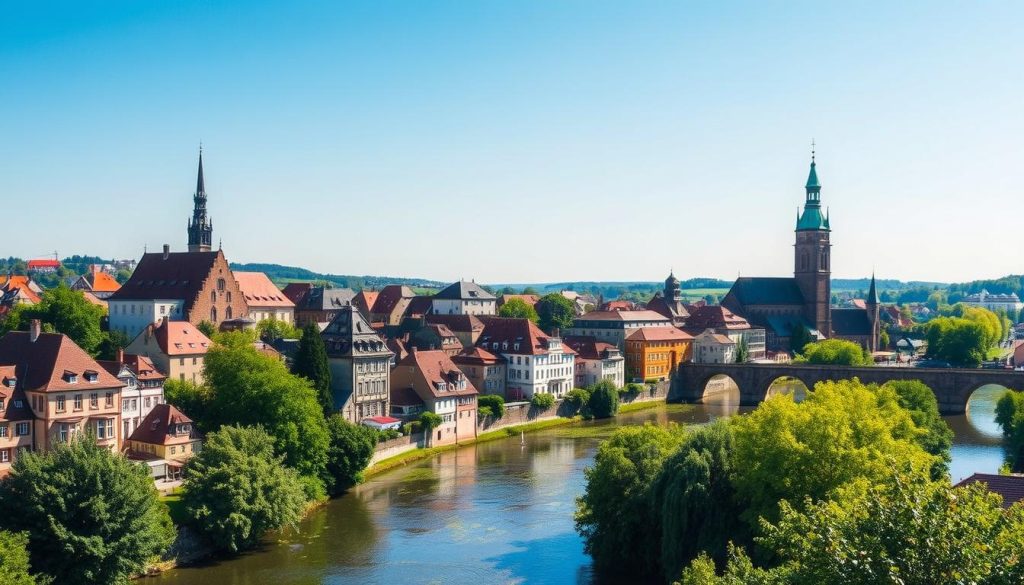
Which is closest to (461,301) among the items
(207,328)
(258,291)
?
(258,291)

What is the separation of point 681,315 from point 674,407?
171ft

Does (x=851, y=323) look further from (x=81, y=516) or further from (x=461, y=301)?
(x=81, y=516)

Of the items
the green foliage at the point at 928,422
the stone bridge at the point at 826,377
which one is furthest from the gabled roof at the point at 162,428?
the stone bridge at the point at 826,377

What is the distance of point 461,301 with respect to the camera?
14588 cm

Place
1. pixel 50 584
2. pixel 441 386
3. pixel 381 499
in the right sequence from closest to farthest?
1. pixel 50 584
2. pixel 381 499
3. pixel 441 386

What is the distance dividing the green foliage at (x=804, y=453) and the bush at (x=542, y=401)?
49802mm

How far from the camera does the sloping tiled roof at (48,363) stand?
5469 cm

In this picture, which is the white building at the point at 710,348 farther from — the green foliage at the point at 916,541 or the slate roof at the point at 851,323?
the green foliage at the point at 916,541

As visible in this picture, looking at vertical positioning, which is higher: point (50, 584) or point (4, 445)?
point (4, 445)

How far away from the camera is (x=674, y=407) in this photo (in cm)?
11300

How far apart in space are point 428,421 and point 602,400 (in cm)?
2723

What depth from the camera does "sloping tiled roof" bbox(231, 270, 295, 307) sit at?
11169cm

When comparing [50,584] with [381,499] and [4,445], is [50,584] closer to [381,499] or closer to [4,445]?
[4,445]

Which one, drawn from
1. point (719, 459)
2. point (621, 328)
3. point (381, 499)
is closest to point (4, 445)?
point (381, 499)
